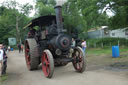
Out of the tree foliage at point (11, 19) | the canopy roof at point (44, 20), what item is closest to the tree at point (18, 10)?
the tree foliage at point (11, 19)

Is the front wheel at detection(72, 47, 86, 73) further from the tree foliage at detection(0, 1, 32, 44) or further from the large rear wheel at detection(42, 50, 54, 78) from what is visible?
the tree foliage at detection(0, 1, 32, 44)

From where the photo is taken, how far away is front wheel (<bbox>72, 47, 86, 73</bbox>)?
19.0 feet

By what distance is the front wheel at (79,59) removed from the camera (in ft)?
19.0

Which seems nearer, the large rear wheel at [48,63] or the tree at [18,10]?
the large rear wheel at [48,63]

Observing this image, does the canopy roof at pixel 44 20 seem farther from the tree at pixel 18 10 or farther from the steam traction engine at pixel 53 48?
the tree at pixel 18 10

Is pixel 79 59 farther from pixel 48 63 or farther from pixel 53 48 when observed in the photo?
pixel 48 63

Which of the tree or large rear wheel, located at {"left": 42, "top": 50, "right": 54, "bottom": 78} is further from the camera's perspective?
the tree

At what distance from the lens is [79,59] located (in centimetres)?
613

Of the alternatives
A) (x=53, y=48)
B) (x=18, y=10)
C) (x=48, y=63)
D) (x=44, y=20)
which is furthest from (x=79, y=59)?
(x=18, y=10)

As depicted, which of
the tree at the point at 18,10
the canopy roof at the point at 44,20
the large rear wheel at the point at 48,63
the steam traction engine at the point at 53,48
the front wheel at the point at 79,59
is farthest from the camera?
the tree at the point at 18,10

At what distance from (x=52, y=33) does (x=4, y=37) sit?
3364 centimetres

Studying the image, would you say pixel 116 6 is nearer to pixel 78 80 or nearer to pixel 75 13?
pixel 78 80

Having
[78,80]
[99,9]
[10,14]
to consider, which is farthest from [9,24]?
[78,80]

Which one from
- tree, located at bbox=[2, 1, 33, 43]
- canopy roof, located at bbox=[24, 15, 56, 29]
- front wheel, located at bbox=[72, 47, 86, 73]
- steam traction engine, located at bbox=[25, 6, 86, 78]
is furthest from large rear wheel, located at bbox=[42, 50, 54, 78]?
tree, located at bbox=[2, 1, 33, 43]
